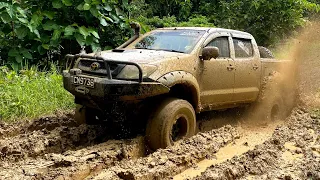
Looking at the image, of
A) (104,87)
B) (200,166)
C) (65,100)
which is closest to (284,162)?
(200,166)

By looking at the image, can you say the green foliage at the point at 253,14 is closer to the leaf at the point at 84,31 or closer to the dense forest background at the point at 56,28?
the dense forest background at the point at 56,28

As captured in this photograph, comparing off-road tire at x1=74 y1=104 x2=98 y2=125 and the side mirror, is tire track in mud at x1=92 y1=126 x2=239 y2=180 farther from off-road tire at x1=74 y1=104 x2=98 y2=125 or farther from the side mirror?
off-road tire at x1=74 y1=104 x2=98 y2=125

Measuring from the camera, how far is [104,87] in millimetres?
4742

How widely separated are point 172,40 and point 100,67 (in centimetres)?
145

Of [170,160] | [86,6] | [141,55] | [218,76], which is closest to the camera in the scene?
[170,160]

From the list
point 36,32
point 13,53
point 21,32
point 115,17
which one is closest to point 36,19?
point 36,32

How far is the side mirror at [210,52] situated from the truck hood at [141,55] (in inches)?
12.3

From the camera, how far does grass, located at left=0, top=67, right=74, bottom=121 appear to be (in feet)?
21.5

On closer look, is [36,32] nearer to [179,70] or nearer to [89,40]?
[89,40]

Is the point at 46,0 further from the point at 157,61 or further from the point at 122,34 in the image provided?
the point at 157,61

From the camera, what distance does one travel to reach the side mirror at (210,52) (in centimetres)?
555

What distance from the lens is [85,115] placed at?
5.93 meters

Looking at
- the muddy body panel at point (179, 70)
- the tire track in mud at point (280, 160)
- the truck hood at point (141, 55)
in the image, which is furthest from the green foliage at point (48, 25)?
the tire track in mud at point (280, 160)

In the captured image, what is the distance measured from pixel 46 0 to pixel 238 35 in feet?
14.2
